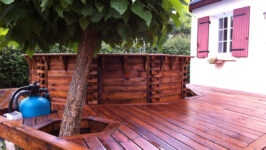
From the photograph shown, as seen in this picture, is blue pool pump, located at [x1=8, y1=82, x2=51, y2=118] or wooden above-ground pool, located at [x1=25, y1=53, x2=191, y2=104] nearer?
blue pool pump, located at [x1=8, y1=82, x2=51, y2=118]

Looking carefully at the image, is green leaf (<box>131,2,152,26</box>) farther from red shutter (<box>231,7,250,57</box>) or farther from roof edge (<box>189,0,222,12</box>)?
roof edge (<box>189,0,222,12</box>)

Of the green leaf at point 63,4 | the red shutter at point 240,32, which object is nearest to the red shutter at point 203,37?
the red shutter at point 240,32

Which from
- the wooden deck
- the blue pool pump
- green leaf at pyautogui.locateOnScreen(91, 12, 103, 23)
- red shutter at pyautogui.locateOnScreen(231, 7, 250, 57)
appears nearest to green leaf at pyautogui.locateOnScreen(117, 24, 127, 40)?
green leaf at pyautogui.locateOnScreen(91, 12, 103, 23)

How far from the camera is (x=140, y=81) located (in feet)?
13.8

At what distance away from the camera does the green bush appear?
7023mm

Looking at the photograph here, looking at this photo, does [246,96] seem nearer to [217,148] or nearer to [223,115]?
[223,115]

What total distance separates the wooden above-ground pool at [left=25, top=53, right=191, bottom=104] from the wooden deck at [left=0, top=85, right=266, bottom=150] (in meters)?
0.27

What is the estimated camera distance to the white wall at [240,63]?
5121 millimetres

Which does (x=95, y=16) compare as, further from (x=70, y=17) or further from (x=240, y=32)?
(x=240, y=32)

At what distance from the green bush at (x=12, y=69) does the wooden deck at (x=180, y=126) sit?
4.49 metres

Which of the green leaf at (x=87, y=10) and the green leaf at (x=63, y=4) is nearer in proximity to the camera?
the green leaf at (x=63, y=4)

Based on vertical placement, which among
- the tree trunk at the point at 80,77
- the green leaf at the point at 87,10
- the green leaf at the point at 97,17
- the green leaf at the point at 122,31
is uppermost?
the green leaf at the point at 87,10

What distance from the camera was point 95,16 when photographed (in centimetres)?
147

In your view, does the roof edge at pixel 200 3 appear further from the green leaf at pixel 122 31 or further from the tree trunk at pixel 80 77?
the green leaf at pixel 122 31
